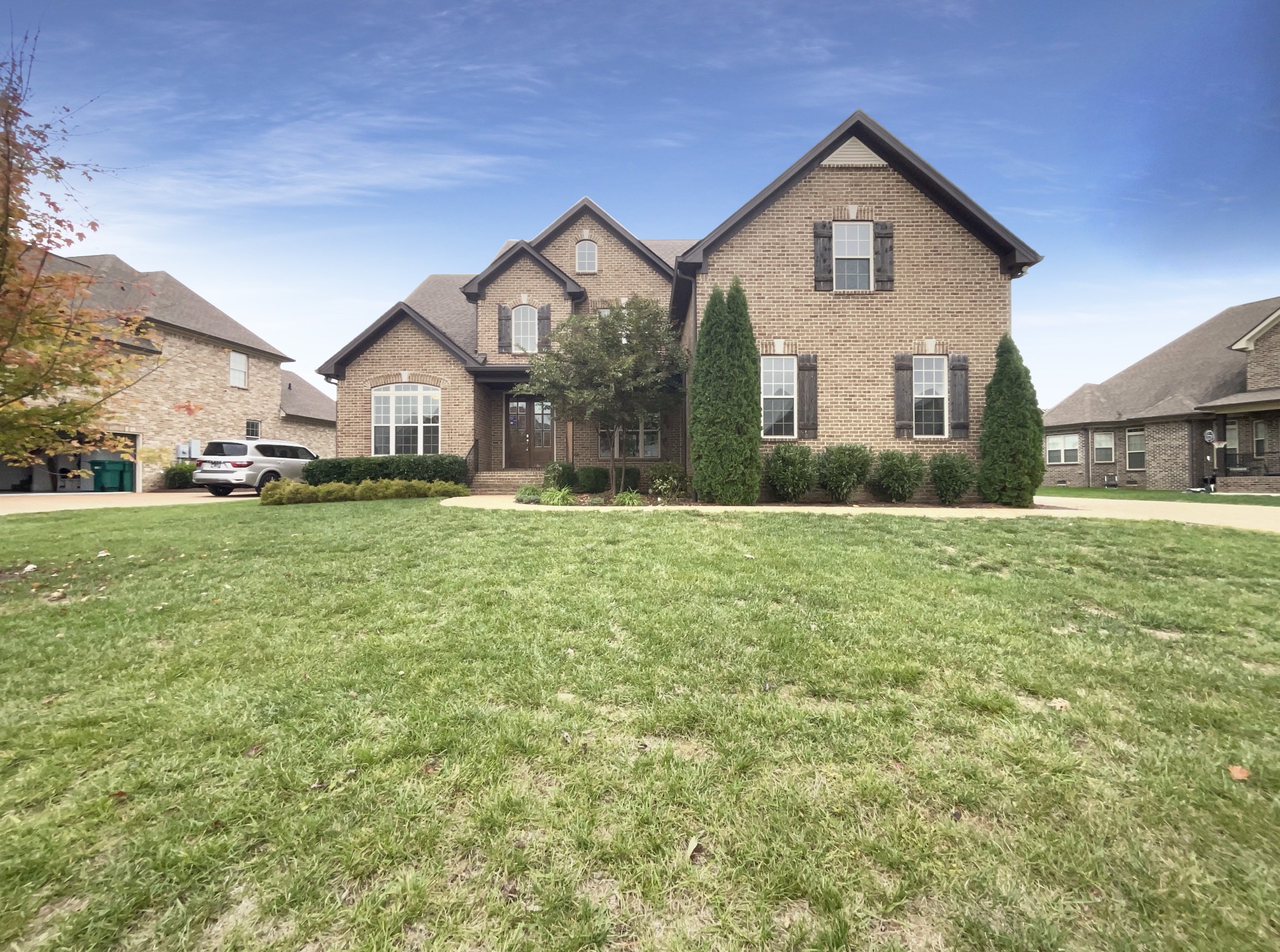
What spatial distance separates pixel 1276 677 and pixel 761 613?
284 cm

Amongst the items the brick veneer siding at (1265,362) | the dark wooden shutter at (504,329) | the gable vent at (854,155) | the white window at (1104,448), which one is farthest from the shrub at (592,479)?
the brick veneer siding at (1265,362)

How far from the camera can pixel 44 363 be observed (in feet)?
16.4

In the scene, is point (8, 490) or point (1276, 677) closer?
point (1276, 677)

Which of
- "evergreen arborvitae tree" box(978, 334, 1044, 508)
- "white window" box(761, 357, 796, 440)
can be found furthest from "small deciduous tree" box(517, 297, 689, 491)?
"evergreen arborvitae tree" box(978, 334, 1044, 508)

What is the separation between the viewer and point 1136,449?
75.0 feet

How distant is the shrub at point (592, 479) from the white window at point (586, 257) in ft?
25.4

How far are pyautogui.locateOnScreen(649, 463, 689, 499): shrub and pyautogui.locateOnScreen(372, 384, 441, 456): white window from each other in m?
8.06

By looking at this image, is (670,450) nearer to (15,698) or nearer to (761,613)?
(761,613)

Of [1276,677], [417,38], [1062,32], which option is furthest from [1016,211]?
[1276,677]

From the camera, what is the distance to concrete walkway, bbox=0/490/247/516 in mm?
12695

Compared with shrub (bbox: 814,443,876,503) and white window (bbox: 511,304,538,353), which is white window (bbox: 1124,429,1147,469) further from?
white window (bbox: 511,304,538,353)

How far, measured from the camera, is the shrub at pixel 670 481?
12672mm

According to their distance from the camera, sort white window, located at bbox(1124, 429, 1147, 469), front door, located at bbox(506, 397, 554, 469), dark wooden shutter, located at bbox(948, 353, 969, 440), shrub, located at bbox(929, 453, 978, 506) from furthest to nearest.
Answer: white window, located at bbox(1124, 429, 1147, 469)
front door, located at bbox(506, 397, 554, 469)
dark wooden shutter, located at bbox(948, 353, 969, 440)
shrub, located at bbox(929, 453, 978, 506)

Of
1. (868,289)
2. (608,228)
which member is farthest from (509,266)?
(868,289)
